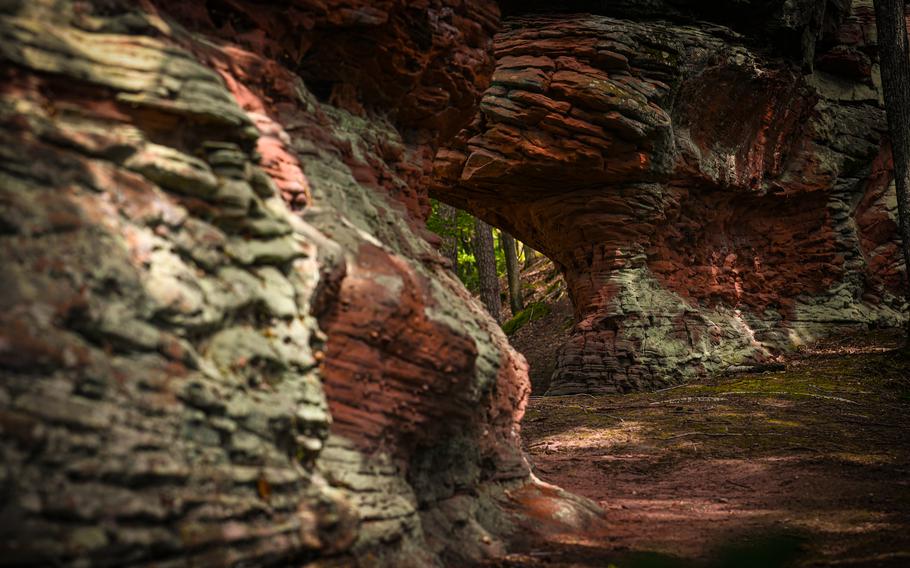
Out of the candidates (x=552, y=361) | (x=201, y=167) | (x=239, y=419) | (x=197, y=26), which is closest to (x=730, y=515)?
(x=239, y=419)

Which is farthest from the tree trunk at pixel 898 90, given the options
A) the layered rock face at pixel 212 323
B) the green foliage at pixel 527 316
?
the layered rock face at pixel 212 323

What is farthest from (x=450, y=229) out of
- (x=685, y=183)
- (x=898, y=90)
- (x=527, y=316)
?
(x=898, y=90)

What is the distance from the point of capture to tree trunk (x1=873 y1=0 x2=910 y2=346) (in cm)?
1463

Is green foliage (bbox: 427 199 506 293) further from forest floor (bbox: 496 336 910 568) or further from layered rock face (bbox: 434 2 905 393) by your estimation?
forest floor (bbox: 496 336 910 568)

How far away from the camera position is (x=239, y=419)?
336 cm

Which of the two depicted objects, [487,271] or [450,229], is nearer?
[487,271]

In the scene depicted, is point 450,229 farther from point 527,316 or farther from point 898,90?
point 898,90

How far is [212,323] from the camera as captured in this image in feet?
11.3

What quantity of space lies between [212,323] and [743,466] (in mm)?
7356

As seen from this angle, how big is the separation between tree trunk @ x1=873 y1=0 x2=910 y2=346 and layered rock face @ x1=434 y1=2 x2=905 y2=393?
1.95 metres

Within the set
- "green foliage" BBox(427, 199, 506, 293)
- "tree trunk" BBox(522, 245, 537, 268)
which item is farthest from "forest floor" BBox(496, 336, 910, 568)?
"tree trunk" BBox(522, 245, 537, 268)

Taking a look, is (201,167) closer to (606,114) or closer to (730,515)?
(730,515)

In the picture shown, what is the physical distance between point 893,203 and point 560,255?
9036 mm

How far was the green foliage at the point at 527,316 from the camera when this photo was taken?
2317 cm
